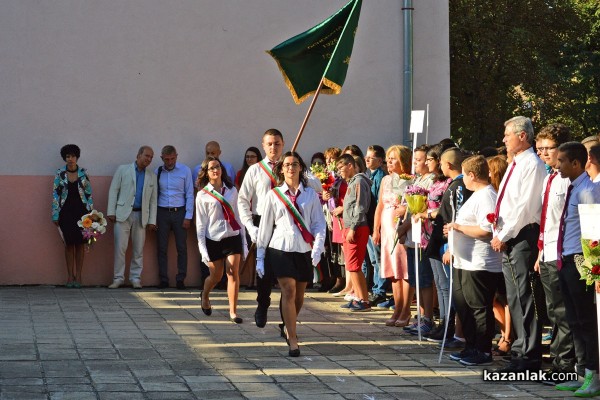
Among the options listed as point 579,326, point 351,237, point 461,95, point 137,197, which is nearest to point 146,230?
point 137,197

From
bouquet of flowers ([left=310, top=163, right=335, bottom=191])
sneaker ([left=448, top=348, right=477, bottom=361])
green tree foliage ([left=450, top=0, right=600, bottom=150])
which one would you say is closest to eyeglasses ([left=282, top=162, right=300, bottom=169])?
sneaker ([left=448, top=348, right=477, bottom=361])

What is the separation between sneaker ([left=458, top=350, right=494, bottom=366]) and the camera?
398 inches

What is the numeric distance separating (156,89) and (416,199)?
7113mm

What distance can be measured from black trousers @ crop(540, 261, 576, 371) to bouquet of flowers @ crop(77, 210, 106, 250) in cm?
885

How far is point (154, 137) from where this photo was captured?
682 inches

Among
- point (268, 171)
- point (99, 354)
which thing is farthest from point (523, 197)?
point (99, 354)

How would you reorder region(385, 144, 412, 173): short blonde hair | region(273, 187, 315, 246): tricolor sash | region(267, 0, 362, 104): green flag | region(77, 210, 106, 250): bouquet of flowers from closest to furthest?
1. region(273, 187, 315, 246): tricolor sash
2. region(385, 144, 412, 173): short blonde hair
3. region(267, 0, 362, 104): green flag
4. region(77, 210, 106, 250): bouquet of flowers

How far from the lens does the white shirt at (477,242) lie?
10.1m

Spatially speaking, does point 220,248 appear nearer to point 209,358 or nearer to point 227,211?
point 227,211

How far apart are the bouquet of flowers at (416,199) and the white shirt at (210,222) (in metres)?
2.50

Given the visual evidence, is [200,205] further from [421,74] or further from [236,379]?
[421,74]

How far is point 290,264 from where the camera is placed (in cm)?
1080

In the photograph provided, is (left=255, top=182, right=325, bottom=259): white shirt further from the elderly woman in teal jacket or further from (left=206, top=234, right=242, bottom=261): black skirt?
the elderly woman in teal jacket

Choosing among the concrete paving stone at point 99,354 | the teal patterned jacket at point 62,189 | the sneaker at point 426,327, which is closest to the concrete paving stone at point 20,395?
the concrete paving stone at point 99,354
